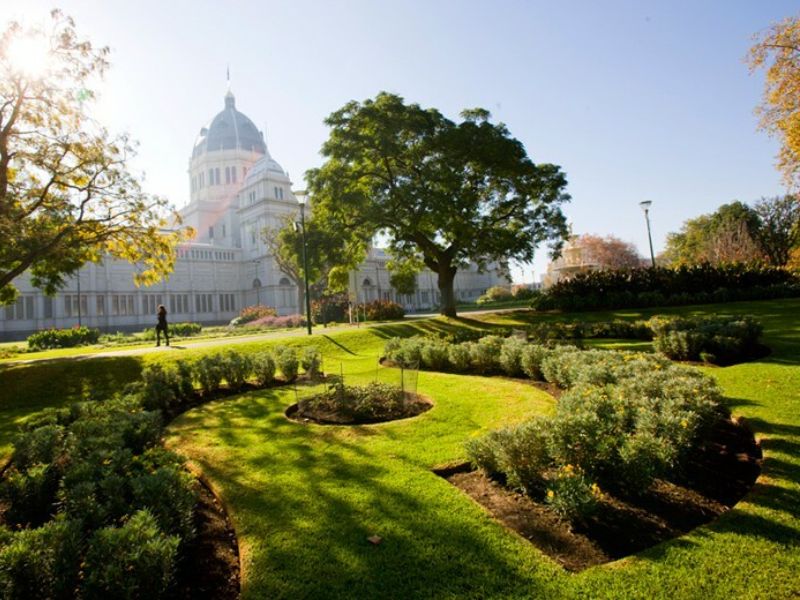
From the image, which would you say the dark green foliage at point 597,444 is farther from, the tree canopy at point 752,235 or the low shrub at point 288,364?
the tree canopy at point 752,235

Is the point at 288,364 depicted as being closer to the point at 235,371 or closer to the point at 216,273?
the point at 235,371

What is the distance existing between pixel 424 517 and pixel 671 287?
23.2 metres

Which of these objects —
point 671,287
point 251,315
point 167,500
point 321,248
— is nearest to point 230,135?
point 251,315

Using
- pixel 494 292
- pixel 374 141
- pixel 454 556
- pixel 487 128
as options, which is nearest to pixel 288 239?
pixel 374 141

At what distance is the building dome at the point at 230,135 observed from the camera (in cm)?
7338

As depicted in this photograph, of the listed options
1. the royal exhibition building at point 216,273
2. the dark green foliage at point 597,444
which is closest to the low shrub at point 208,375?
the dark green foliage at point 597,444

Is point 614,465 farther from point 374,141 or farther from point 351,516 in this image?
point 374,141

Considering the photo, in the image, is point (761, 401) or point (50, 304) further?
point (50, 304)

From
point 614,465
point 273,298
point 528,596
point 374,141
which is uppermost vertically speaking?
point 374,141

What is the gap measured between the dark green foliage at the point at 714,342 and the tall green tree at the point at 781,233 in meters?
39.6

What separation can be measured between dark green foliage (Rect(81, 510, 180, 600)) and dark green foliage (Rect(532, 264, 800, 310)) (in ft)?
74.3

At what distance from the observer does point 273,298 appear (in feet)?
181

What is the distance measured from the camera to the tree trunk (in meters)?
23.2

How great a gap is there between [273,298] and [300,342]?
39441 millimetres
